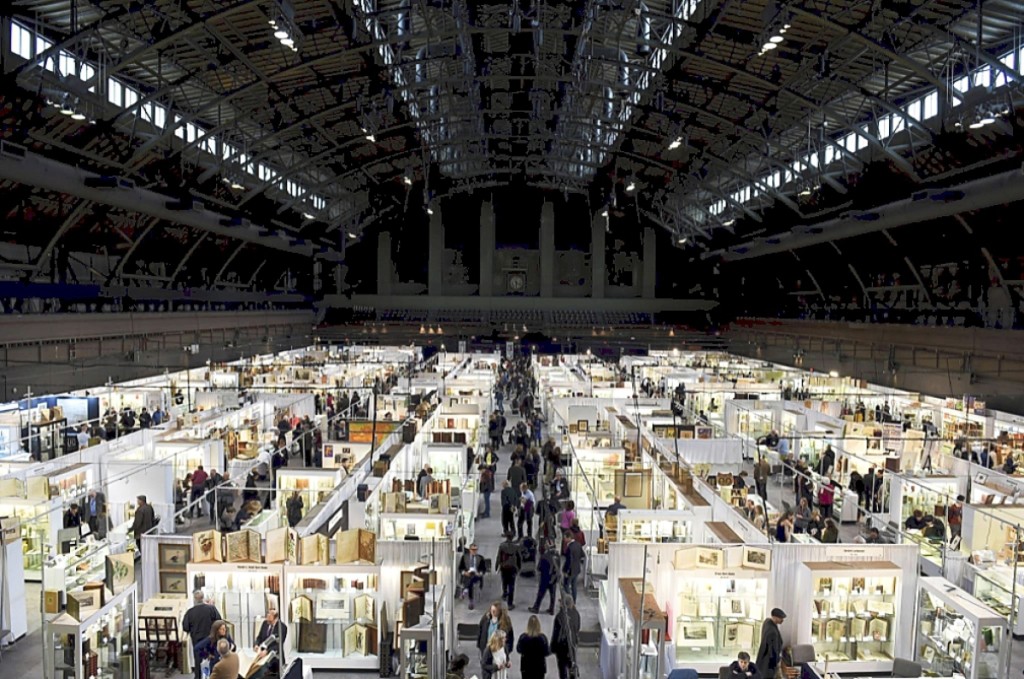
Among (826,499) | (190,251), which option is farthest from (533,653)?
(190,251)

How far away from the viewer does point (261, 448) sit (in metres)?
16.6

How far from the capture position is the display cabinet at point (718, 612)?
813 cm

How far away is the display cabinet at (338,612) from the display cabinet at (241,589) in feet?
0.57

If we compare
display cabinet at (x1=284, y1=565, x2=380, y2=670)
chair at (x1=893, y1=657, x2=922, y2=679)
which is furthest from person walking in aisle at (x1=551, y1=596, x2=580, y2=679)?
chair at (x1=893, y1=657, x2=922, y2=679)

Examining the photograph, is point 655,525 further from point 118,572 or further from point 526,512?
point 118,572

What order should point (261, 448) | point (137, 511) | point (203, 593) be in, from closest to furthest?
point (203, 593) → point (137, 511) → point (261, 448)

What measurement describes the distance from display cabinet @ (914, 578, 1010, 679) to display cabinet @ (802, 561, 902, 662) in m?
0.29

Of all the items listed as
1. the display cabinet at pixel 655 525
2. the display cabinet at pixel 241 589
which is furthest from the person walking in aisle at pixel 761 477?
the display cabinet at pixel 241 589

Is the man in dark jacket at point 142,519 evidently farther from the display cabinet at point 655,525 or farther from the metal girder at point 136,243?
the metal girder at point 136,243

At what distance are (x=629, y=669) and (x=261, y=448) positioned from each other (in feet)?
36.7

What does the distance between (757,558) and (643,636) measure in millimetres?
1629

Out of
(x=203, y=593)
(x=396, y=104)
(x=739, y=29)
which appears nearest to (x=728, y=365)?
(x=739, y=29)

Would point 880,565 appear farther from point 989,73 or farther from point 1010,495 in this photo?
point 989,73

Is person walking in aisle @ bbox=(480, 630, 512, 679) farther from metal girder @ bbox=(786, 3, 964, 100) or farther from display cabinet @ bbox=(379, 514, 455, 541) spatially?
metal girder @ bbox=(786, 3, 964, 100)
